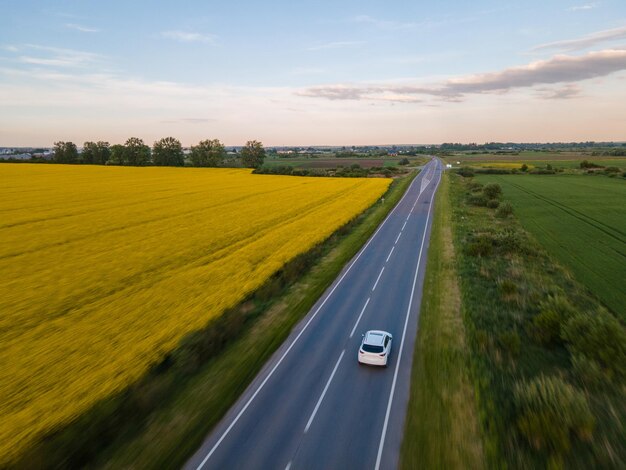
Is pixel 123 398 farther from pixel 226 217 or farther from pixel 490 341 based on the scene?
pixel 226 217

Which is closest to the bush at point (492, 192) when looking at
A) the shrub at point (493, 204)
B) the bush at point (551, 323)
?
the shrub at point (493, 204)

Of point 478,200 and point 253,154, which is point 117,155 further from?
point 478,200

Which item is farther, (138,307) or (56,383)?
(138,307)

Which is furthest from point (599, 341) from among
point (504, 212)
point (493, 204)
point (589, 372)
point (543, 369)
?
point (493, 204)

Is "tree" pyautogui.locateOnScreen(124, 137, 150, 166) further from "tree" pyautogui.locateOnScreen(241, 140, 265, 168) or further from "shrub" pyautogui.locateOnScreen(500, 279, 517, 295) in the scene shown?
"shrub" pyautogui.locateOnScreen(500, 279, 517, 295)

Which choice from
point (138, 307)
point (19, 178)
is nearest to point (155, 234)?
point (138, 307)
